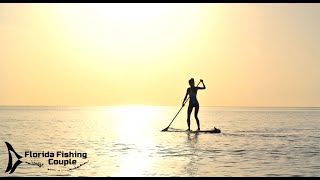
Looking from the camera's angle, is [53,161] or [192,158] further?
[192,158]

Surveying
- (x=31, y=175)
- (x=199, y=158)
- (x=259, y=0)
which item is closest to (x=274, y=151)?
(x=199, y=158)

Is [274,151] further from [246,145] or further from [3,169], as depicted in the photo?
[3,169]

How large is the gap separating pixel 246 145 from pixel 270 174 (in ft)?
25.3

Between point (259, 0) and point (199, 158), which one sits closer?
point (259, 0)

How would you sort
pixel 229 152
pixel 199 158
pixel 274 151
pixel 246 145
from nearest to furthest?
pixel 199 158, pixel 229 152, pixel 274 151, pixel 246 145

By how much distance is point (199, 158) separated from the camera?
16672 mm

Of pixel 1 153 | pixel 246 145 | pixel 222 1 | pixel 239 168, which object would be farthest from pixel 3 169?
pixel 246 145

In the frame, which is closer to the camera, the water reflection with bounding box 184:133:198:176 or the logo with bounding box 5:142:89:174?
the water reflection with bounding box 184:133:198:176

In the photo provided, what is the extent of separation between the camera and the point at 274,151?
19.9m

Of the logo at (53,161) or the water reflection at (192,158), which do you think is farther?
the logo at (53,161)

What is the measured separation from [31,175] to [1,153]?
5719 millimetres

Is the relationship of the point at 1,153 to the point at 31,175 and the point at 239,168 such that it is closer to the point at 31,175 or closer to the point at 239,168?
the point at 31,175

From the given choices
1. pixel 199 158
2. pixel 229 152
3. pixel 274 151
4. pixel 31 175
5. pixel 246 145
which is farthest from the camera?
pixel 246 145

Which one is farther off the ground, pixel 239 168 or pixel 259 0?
pixel 259 0
